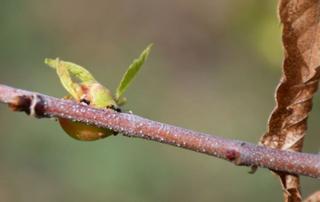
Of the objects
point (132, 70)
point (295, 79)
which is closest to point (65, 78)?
point (132, 70)

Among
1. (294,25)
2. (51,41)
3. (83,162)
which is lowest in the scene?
(294,25)

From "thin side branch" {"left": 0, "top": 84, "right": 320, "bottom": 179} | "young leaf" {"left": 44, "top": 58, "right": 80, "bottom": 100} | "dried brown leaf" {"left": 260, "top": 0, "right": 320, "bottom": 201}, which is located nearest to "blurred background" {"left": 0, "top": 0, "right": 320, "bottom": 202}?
"dried brown leaf" {"left": 260, "top": 0, "right": 320, "bottom": 201}

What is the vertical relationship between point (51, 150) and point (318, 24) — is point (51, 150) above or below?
above

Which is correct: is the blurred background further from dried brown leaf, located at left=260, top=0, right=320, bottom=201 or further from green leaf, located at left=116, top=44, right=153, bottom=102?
green leaf, located at left=116, top=44, right=153, bottom=102

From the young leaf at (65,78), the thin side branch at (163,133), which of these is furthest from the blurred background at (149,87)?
the young leaf at (65,78)

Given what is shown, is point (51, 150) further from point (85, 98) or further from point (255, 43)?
point (85, 98)

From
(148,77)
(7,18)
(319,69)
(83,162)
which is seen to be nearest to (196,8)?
(148,77)

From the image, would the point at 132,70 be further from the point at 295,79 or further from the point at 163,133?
the point at 295,79
